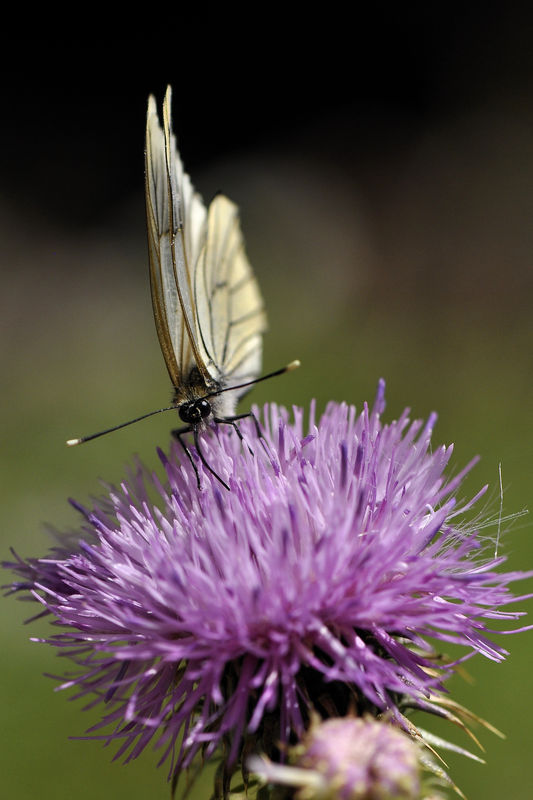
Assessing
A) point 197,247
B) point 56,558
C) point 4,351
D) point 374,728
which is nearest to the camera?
point 374,728

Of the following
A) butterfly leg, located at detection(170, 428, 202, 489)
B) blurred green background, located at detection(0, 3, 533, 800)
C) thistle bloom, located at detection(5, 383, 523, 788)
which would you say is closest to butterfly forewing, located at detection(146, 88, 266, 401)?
butterfly leg, located at detection(170, 428, 202, 489)

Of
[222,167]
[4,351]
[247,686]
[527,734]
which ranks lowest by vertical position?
[527,734]

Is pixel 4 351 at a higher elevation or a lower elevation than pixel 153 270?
higher

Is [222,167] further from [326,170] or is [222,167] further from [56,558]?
[56,558]

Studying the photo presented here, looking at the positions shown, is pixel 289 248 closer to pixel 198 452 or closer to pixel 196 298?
pixel 196 298

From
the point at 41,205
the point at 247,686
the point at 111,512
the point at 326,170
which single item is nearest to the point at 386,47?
the point at 326,170

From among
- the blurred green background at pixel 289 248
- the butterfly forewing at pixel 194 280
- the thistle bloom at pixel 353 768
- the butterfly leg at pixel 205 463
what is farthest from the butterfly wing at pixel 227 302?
the thistle bloom at pixel 353 768

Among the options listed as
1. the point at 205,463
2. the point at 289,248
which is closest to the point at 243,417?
the point at 205,463
